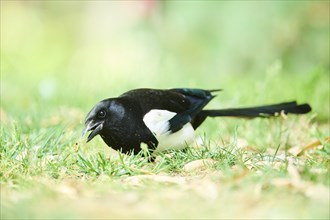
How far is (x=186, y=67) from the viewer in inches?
322

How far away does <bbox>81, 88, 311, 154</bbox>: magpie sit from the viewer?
3.79 metres

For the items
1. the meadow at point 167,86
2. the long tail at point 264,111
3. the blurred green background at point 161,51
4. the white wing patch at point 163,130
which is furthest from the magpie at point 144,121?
the blurred green background at point 161,51

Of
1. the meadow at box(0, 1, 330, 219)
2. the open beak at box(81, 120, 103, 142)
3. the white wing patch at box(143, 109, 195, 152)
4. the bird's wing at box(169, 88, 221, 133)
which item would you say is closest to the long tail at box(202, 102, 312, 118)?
the meadow at box(0, 1, 330, 219)

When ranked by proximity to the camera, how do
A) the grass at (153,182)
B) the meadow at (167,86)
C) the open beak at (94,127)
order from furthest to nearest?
the open beak at (94,127) → the meadow at (167,86) → the grass at (153,182)

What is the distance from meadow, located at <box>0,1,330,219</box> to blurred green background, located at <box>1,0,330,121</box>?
2cm

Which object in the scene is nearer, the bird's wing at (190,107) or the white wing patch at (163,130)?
the white wing patch at (163,130)

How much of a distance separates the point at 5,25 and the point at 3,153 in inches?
272

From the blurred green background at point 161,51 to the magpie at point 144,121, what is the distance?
135 centimetres

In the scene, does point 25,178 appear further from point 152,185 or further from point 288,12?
point 288,12

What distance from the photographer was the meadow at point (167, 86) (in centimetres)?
255

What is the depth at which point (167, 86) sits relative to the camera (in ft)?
20.4

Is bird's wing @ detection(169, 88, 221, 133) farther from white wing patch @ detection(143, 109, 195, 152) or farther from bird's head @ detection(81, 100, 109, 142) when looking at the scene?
bird's head @ detection(81, 100, 109, 142)

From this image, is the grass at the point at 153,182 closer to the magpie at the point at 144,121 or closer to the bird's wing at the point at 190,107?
the magpie at the point at 144,121

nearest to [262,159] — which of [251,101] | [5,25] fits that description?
[251,101]
